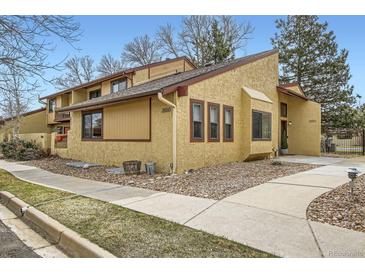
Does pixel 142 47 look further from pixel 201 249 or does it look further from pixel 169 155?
pixel 201 249

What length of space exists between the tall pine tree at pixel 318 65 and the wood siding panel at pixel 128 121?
19.2 m

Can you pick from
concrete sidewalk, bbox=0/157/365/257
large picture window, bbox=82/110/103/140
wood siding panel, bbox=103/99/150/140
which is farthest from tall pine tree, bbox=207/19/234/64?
concrete sidewalk, bbox=0/157/365/257

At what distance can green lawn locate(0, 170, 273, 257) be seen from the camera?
3566mm

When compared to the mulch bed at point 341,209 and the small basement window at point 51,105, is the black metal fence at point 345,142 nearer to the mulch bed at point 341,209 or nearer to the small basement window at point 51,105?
the mulch bed at point 341,209

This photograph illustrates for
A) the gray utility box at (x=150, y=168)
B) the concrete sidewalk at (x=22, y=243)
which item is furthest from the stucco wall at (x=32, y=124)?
the concrete sidewalk at (x=22, y=243)

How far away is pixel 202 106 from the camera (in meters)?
11.1

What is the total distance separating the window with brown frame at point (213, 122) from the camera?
450 inches

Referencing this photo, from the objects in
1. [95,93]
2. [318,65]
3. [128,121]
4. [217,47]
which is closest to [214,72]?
[128,121]

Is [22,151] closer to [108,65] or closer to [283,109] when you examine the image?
[283,109]

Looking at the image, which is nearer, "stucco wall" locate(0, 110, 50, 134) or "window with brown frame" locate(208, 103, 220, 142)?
"window with brown frame" locate(208, 103, 220, 142)

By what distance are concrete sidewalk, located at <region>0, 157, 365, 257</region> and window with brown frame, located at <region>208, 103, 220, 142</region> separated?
372 centimetres

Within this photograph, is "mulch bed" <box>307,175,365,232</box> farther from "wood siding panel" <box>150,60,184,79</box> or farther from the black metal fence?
the black metal fence

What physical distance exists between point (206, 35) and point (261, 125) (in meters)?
20.4
